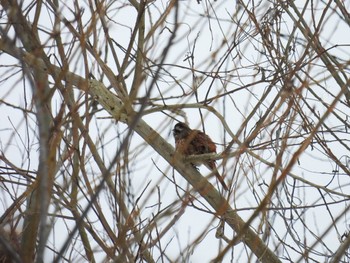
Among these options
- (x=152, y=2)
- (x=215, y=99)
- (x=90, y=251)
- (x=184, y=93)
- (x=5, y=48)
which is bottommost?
(x=90, y=251)

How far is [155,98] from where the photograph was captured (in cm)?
409

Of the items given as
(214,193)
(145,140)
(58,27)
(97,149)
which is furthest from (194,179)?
(58,27)

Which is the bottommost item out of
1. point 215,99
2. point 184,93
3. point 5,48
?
point 215,99

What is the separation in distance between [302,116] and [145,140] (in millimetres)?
1166

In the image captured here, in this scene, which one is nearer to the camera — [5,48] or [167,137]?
[5,48]

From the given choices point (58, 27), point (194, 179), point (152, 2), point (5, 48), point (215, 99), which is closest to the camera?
point (58, 27)

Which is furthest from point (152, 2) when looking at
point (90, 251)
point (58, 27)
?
point (90, 251)

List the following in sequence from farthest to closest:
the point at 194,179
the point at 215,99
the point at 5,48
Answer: the point at 194,179 → the point at 215,99 → the point at 5,48

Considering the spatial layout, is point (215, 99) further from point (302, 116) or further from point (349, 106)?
point (349, 106)

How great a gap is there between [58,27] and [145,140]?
1.19m

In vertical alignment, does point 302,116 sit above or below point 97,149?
below

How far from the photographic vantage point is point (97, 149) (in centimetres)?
387

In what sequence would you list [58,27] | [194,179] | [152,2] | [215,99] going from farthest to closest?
[152,2] → [194,179] → [215,99] → [58,27]

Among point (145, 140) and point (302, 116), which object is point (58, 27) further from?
point (302, 116)
